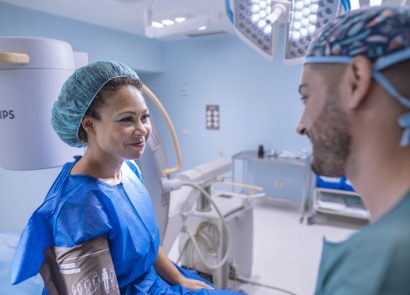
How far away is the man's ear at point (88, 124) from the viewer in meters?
1.01

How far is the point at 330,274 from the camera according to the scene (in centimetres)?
48

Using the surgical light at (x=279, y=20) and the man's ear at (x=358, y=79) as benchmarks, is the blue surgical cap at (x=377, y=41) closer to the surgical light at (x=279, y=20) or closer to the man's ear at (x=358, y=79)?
the man's ear at (x=358, y=79)

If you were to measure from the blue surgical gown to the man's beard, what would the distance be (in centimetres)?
65

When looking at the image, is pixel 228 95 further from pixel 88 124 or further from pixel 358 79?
Result: pixel 358 79

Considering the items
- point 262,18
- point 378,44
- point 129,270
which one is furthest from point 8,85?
point 378,44

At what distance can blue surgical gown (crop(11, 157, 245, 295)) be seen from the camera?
0.86 metres

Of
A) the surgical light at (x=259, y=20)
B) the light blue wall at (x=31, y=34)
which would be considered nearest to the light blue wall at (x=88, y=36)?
the light blue wall at (x=31, y=34)

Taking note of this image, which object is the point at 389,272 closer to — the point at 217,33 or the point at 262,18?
the point at 262,18

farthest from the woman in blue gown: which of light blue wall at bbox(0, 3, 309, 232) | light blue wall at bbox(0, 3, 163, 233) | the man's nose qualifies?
light blue wall at bbox(0, 3, 309, 232)

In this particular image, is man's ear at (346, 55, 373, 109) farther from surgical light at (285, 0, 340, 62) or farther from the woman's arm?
the woman's arm

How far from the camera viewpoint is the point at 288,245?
110 inches

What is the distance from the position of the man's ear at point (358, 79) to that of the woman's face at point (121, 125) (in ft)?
2.30

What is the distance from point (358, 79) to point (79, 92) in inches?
32.0

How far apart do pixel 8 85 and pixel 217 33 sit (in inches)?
125
